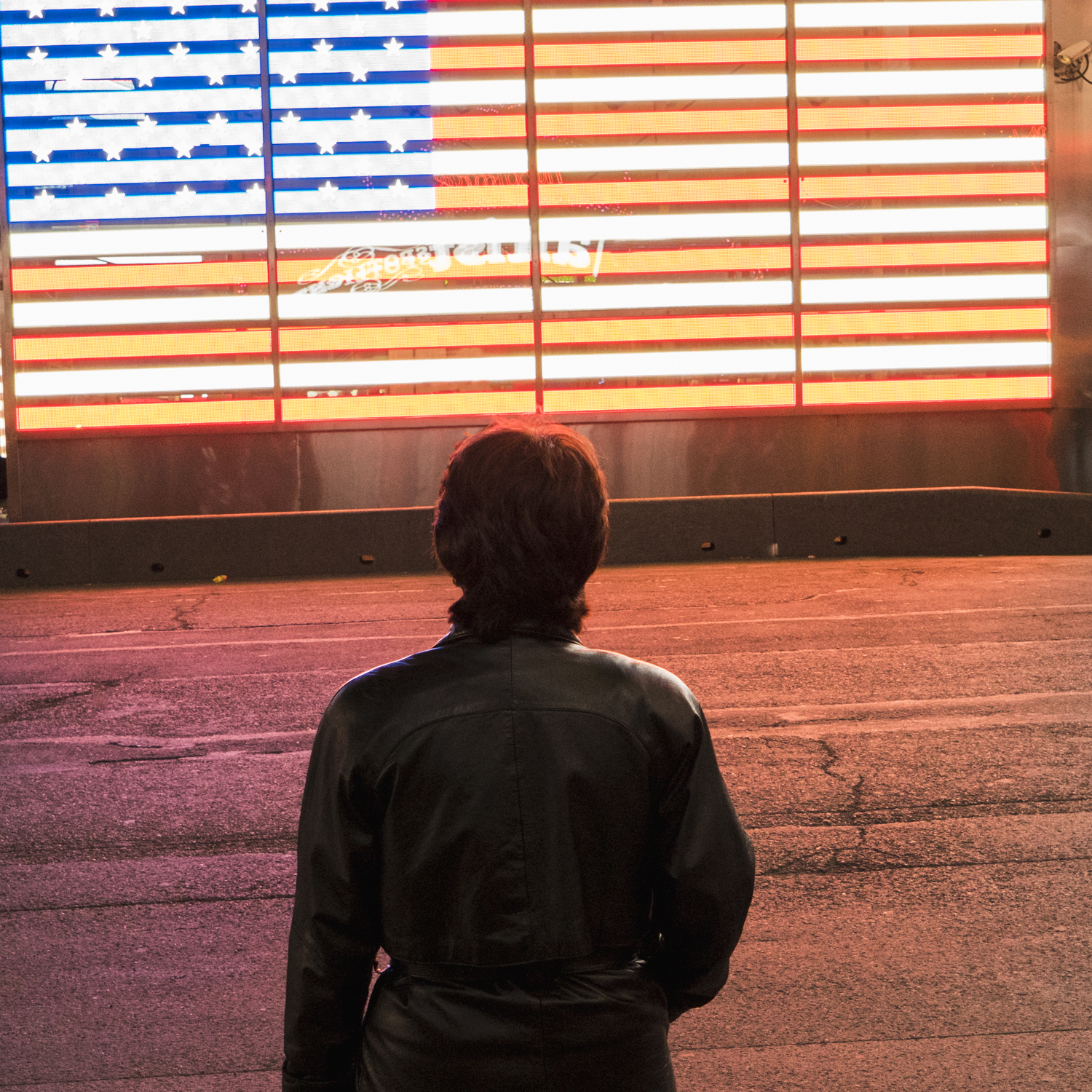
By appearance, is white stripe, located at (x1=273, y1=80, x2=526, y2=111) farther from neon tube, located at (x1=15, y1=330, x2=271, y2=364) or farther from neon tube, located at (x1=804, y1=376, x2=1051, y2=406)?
neon tube, located at (x1=804, y1=376, x2=1051, y2=406)

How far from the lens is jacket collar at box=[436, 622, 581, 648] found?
1938mm

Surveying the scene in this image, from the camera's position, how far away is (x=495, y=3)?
17.7m

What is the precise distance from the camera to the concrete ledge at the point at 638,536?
16.0m

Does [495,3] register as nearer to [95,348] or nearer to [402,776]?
[95,348]

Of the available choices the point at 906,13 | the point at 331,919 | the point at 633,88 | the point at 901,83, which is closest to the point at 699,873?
the point at 331,919

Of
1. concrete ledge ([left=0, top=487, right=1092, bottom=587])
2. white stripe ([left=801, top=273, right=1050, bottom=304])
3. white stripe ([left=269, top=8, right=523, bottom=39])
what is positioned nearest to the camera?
concrete ledge ([left=0, top=487, right=1092, bottom=587])

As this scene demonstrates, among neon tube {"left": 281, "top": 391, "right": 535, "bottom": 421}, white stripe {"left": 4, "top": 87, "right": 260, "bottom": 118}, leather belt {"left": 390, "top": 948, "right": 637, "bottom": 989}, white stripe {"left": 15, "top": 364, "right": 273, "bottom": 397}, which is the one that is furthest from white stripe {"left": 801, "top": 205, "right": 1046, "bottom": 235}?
leather belt {"left": 390, "top": 948, "right": 637, "bottom": 989}

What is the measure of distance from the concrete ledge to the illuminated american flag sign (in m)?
2.16

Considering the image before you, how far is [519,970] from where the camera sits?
187cm

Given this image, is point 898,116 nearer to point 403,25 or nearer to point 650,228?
point 650,228

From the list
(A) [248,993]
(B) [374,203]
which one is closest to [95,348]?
(B) [374,203]

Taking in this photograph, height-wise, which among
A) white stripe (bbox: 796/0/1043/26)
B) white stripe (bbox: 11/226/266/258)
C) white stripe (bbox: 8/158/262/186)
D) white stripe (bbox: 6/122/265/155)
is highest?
white stripe (bbox: 796/0/1043/26)

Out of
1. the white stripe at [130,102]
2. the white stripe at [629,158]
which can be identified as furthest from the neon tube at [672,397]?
the white stripe at [130,102]

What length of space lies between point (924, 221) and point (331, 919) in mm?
17653
